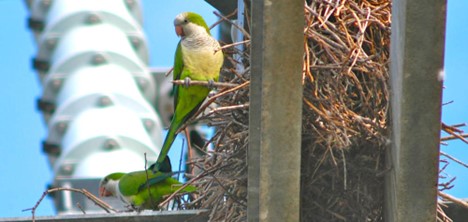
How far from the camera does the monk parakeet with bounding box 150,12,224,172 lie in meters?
6.14

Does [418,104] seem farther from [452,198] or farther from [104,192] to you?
[104,192]

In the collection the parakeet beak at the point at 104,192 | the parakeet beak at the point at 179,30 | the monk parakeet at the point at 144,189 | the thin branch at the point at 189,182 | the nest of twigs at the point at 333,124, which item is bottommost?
the parakeet beak at the point at 104,192

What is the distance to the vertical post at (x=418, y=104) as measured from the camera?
13.2 feet

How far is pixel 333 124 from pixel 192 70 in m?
1.37

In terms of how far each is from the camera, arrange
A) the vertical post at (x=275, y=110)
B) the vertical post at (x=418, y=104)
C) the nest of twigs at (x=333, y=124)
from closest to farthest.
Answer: the vertical post at (x=418, y=104)
the vertical post at (x=275, y=110)
the nest of twigs at (x=333, y=124)

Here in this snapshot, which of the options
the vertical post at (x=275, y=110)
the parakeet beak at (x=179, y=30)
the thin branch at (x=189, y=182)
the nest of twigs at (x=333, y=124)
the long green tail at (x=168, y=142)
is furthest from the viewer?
the parakeet beak at (x=179, y=30)

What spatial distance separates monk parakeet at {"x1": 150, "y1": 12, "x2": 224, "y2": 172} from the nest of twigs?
630mm

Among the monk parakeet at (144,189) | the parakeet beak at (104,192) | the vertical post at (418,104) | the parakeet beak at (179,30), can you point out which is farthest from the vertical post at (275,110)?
the parakeet beak at (104,192)

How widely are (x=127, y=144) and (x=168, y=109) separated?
90 cm

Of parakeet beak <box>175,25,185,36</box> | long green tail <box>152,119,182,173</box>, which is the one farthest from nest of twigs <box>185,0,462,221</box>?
parakeet beak <box>175,25,185,36</box>

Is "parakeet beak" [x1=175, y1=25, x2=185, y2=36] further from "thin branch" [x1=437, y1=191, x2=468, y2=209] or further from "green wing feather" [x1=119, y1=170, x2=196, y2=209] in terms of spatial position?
"thin branch" [x1=437, y1=191, x2=468, y2=209]

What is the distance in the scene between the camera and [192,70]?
6199 millimetres

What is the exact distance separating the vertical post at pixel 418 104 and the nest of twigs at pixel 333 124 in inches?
23.6

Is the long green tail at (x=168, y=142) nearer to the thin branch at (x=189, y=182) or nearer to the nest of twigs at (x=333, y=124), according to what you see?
the thin branch at (x=189, y=182)
